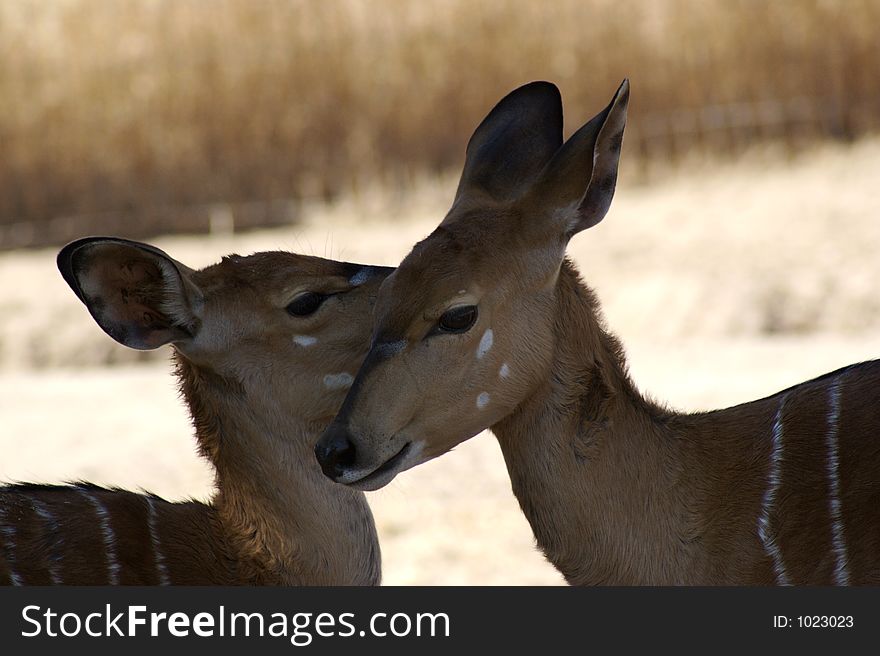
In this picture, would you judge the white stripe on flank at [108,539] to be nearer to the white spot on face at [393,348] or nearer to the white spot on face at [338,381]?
the white spot on face at [338,381]

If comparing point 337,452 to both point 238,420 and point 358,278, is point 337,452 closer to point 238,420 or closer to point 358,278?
point 238,420

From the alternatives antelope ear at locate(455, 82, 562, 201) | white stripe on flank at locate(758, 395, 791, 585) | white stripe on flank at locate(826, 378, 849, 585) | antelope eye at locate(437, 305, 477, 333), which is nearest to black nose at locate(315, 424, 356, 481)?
antelope eye at locate(437, 305, 477, 333)

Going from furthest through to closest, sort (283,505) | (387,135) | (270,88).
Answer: (270,88)
(387,135)
(283,505)

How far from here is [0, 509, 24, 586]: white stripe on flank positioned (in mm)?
4185

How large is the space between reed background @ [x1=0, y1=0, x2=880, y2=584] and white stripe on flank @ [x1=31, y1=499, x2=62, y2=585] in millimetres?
7895

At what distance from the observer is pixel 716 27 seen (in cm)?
1588

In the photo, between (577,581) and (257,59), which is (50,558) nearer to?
(577,581)

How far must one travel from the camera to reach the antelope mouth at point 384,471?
12.7 ft

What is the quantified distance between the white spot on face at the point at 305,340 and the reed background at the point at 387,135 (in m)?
7.93

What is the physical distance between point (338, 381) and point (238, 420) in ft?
1.17

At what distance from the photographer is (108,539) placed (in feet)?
14.3

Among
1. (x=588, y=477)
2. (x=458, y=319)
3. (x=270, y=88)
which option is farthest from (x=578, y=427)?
(x=270, y=88)

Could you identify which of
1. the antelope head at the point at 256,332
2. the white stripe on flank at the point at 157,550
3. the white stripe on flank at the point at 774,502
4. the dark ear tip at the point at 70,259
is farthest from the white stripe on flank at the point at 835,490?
the dark ear tip at the point at 70,259

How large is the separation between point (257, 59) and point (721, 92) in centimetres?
544
